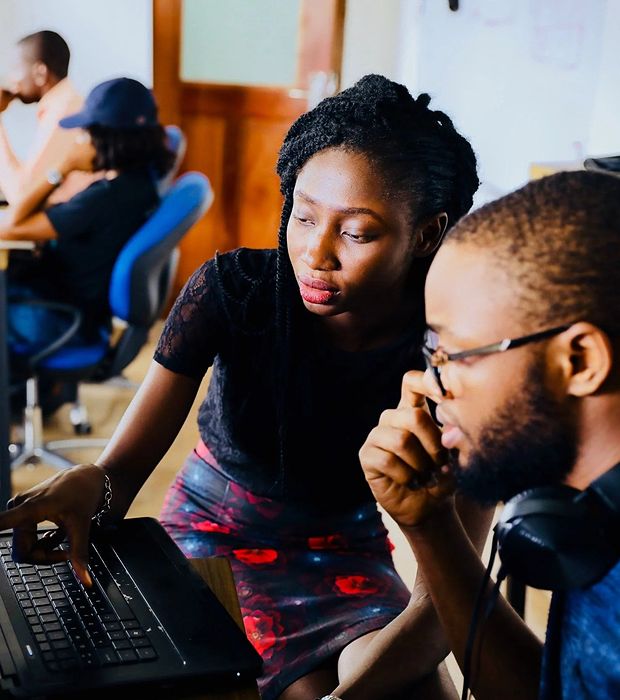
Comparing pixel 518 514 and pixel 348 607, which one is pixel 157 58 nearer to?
pixel 348 607

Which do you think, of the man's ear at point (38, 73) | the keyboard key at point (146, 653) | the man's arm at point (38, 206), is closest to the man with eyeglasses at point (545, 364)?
the keyboard key at point (146, 653)

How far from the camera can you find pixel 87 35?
412 cm

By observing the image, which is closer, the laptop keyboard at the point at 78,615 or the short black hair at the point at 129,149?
the laptop keyboard at the point at 78,615

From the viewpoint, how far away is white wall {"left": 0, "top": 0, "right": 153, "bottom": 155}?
3930mm

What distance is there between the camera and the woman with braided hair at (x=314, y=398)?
1.19 m

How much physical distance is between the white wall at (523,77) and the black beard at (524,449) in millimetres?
1456

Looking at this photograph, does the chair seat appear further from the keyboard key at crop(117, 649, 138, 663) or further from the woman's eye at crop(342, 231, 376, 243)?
the keyboard key at crop(117, 649, 138, 663)

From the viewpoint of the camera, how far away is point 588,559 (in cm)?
77

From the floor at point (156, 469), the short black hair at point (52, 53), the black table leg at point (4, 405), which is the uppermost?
the short black hair at point (52, 53)

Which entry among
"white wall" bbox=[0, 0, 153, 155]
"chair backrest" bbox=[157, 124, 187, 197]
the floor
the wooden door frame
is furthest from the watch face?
the wooden door frame

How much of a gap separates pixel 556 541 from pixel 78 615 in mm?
453

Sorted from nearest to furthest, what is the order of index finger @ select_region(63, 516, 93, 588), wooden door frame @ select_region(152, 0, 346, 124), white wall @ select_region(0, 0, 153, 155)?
index finger @ select_region(63, 516, 93, 588) → white wall @ select_region(0, 0, 153, 155) → wooden door frame @ select_region(152, 0, 346, 124)

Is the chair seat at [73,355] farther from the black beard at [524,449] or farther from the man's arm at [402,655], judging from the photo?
the black beard at [524,449]

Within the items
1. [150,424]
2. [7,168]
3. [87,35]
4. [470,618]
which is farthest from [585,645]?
[87,35]
